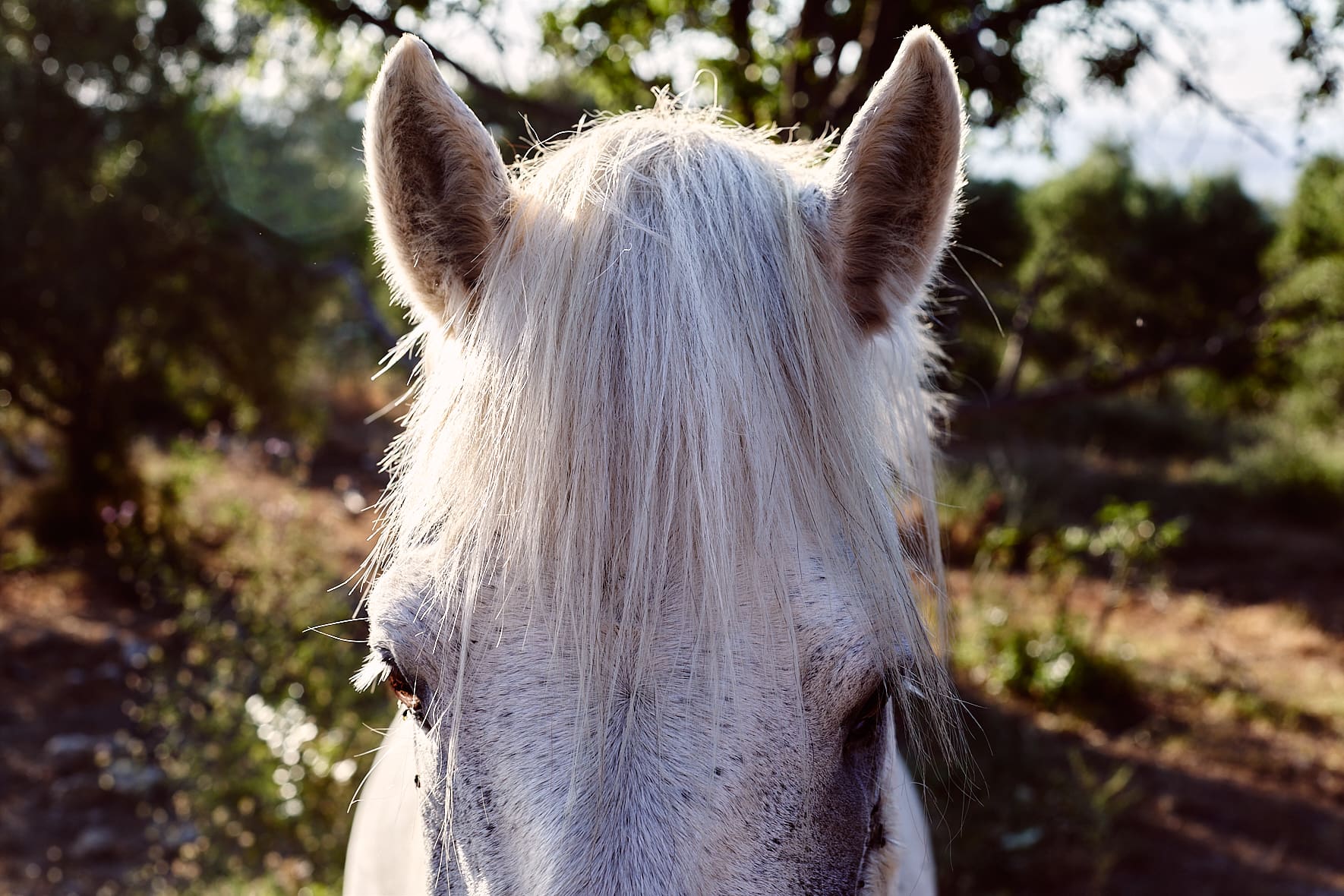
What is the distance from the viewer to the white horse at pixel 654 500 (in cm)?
101

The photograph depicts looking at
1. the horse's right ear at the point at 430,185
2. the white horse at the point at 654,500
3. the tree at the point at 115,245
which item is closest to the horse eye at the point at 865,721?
the white horse at the point at 654,500

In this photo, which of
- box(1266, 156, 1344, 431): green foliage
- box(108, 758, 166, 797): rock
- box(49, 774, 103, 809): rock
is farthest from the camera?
box(1266, 156, 1344, 431): green foliage

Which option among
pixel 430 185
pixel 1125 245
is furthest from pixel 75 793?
pixel 1125 245

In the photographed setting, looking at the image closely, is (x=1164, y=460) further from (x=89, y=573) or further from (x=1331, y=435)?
(x=89, y=573)

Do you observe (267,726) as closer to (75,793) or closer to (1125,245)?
(75,793)

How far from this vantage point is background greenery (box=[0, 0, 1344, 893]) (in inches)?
137

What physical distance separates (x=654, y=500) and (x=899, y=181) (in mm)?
590

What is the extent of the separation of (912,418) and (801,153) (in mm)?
503

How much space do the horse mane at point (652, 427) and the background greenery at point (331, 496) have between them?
1.79 ft

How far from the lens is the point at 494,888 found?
1041 millimetres

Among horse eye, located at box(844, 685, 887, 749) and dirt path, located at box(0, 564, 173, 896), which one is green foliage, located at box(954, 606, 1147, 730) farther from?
horse eye, located at box(844, 685, 887, 749)

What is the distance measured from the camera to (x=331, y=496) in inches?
385

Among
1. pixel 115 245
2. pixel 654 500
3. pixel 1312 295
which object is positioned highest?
pixel 654 500

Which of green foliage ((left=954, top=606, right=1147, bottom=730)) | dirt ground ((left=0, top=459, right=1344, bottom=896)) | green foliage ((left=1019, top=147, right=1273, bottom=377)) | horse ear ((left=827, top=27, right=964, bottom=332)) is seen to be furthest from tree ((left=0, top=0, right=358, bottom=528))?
green foliage ((left=1019, top=147, right=1273, bottom=377))
